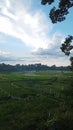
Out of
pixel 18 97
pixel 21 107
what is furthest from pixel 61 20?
pixel 18 97

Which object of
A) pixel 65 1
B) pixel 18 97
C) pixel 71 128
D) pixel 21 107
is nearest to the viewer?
pixel 65 1

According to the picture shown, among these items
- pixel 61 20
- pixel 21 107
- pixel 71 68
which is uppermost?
pixel 61 20

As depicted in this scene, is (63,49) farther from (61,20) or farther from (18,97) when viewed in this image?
(18,97)

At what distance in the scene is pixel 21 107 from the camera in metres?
88.4

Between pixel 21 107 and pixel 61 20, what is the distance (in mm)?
59607

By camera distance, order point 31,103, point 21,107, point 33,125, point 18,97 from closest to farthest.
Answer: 1. point 33,125
2. point 21,107
3. point 31,103
4. point 18,97

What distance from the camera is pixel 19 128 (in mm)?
49312

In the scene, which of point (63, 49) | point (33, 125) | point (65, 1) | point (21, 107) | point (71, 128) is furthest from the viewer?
point (21, 107)

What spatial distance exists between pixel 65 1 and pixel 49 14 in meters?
2.20

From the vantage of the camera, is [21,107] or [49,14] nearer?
[49,14]

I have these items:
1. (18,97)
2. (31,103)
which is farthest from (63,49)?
(18,97)

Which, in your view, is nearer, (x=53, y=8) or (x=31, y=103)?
(x=53, y=8)

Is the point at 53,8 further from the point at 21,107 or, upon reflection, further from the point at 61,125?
the point at 21,107

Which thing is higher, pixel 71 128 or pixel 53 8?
pixel 53 8
